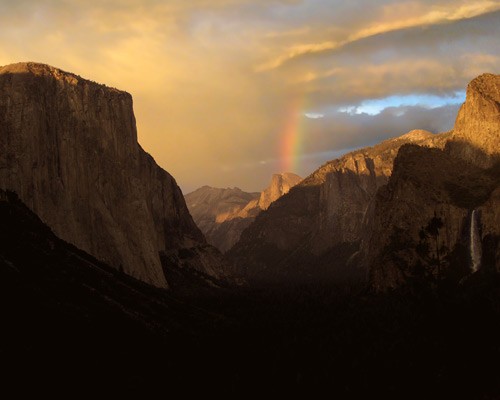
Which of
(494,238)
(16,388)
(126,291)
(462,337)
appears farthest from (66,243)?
(494,238)

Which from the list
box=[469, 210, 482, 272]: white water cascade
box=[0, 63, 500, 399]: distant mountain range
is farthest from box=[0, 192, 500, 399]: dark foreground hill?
box=[469, 210, 482, 272]: white water cascade

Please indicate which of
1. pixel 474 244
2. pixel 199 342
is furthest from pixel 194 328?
pixel 474 244

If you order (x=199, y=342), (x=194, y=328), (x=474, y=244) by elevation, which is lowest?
(x=199, y=342)

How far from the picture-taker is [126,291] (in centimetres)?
17025

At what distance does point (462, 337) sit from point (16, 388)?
8617 cm

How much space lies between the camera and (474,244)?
7584 inches

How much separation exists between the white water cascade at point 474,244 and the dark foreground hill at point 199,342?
10400mm

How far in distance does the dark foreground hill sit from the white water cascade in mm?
10400

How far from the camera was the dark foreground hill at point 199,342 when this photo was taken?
105125 millimetres

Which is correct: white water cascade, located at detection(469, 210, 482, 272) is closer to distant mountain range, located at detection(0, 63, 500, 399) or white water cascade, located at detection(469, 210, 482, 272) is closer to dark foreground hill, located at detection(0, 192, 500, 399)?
distant mountain range, located at detection(0, 63, 500, 399)

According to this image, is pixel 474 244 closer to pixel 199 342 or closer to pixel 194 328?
pixel 194 328

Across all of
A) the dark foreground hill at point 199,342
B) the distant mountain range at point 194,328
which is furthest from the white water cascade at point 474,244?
the dark foreground hill at point 199,342

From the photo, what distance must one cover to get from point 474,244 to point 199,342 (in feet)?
306

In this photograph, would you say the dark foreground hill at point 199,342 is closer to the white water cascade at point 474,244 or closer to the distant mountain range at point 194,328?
the distant mountain range at point 194,328
